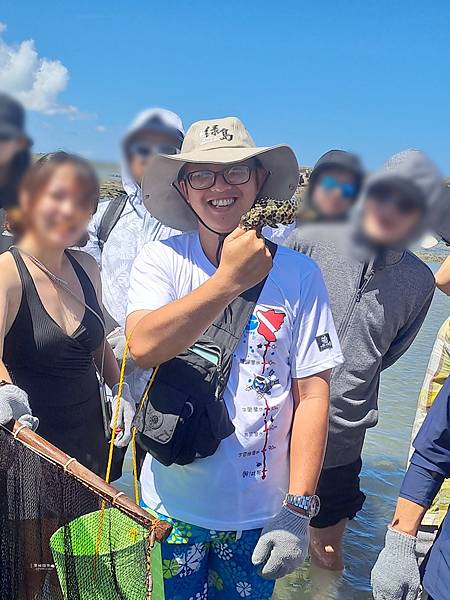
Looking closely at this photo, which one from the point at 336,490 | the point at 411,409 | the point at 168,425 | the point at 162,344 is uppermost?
the point at 162,344

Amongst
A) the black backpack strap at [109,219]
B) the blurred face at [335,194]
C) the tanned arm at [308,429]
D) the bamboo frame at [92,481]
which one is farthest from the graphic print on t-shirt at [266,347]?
the black backpack strap at [109,219]

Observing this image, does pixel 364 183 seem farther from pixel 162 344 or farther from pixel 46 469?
pixel 46 469

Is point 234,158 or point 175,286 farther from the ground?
point 234,158

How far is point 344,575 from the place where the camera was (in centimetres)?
421

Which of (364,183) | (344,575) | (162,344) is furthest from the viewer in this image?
(344,575)

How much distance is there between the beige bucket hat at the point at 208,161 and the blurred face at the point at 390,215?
21.8 inches

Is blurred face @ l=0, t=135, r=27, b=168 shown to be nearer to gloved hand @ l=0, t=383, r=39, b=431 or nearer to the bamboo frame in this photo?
gloved hand @ l=0, t=383, r=39, b=431

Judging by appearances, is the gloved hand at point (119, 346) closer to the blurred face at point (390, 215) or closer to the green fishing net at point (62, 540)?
the green fishing net at point (62, 540)

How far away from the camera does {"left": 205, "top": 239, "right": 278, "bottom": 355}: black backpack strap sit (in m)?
2.14

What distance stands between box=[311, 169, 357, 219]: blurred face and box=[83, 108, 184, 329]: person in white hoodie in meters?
0.79

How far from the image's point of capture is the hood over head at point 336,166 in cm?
321

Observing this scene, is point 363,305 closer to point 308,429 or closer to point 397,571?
point 308,429

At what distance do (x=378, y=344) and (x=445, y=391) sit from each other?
112cm

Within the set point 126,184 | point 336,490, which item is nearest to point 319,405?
point 336,490
